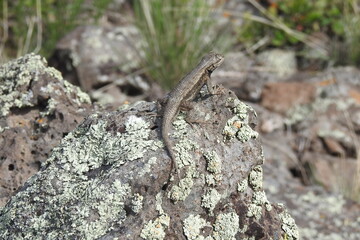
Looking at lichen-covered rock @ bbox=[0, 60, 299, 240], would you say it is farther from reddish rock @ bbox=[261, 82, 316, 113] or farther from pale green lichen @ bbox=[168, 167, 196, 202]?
reddish rock @ bbox=[261, 82, 316, 113]

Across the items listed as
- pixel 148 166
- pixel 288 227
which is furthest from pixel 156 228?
pixel 288 227

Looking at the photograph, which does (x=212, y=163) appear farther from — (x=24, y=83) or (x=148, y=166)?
(x=24, y=83)

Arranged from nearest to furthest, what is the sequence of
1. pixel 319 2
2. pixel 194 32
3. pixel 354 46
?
pixel 194 32, pixel 354 46, pixel 319 2

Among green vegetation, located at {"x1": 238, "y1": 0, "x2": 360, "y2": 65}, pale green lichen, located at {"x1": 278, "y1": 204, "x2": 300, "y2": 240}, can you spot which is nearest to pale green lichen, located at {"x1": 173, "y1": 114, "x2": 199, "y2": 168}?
pale green lichen, located at {"x1": 278, "y1": 204, "x2": 300, "y2": 240}

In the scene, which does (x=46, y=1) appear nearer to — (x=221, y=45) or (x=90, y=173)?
(x=221, y=45)

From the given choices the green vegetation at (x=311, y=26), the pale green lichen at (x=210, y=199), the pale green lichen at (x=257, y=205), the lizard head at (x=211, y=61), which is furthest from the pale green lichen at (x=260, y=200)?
the green vegetation at (x=311, y=26)

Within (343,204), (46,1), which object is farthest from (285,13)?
(343,204)

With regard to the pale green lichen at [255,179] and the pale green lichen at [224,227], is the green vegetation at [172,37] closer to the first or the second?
the pale green lichen at [255,179]
